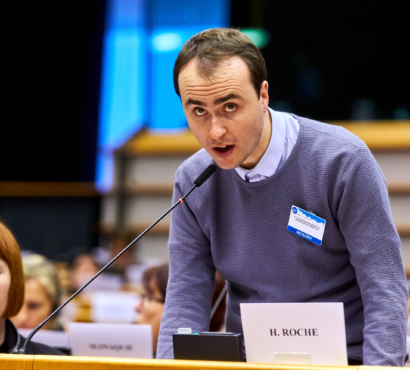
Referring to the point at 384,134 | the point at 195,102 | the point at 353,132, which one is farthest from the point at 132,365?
the point at 353,132

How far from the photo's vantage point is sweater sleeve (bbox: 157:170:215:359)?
1.61m

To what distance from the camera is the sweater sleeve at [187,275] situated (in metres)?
1.61

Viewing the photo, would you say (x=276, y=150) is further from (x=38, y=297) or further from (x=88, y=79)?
(x=88, y=79)

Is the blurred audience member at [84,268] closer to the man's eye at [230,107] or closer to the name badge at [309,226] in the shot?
the name badge at [309,226]

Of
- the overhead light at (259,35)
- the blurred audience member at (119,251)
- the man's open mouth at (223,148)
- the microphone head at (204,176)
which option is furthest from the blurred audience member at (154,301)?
the overhead light at (259,35)

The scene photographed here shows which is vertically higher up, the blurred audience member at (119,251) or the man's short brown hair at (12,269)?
the man's short brown hair at (12,269)

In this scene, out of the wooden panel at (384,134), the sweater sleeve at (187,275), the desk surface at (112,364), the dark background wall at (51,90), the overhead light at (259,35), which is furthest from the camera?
the dark background wall at (51,90)

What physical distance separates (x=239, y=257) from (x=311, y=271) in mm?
193

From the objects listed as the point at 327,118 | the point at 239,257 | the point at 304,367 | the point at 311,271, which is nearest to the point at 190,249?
the point at 239,257

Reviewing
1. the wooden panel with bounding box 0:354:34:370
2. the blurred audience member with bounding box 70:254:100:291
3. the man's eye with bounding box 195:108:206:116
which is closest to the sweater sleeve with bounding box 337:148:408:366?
the man's eye with bounding box 195:108:206:116

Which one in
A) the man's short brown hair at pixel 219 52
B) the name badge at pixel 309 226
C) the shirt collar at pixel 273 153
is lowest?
the name badge at pixel 309 226

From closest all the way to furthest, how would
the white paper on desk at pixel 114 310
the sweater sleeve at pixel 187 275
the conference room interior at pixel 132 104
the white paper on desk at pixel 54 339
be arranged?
the sweater sleeve at pixel 187 275 → the white paper on desk at pixel 54 339 → the white paper on desk at pixel 114 310 → the conference room interior at pixel 132 104

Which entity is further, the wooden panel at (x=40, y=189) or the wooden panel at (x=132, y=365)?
the wooden panel at (x=40, y=189)

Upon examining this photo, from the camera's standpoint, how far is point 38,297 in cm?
308
